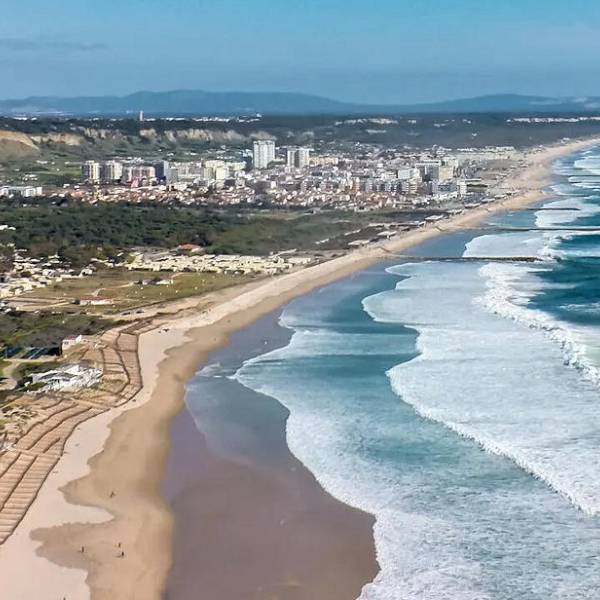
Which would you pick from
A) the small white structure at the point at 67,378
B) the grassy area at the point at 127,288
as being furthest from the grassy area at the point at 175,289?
the small white structure at the point at 67,378

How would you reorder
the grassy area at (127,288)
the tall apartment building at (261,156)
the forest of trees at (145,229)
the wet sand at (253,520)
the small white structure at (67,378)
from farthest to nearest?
1. the tall apartment building at (261,156)
2. the forest of trees at (145,229)
3. the grassy area at (127,288)
4. the small white structure at (67,378)
5. the wet sand at (253,520)

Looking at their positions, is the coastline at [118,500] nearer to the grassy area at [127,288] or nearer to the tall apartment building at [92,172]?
the grassy area at [127,288]

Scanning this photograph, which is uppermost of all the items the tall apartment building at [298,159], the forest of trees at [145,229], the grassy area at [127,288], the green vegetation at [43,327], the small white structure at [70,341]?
the small white structure at [70,341]

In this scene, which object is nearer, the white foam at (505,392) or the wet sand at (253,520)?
the wet sand at (253,520)

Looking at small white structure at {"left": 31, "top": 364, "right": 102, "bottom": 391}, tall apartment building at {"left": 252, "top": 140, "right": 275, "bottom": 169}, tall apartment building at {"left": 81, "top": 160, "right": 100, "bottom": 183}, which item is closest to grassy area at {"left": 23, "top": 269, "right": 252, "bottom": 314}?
small white structure at {"left": 31, "top": 364, "right": 102, "bottom": 391}

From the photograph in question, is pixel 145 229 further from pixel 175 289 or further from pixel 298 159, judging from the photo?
pixel 298 159

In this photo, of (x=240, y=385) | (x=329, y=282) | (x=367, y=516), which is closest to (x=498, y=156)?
(x=329, y=282)

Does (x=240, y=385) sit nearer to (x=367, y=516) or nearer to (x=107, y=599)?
(x=367, y=516)

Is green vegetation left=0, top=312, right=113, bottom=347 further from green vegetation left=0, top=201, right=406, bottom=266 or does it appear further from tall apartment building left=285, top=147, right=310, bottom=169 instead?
tall apartment building left=285, top=147, right=310, bottom=169
